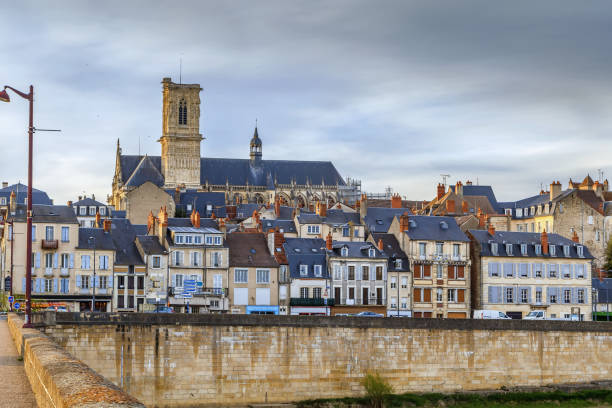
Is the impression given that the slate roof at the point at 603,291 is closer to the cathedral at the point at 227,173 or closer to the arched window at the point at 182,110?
the cathedral at the point at 227,173

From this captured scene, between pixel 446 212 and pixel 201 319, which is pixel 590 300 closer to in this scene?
pixel 446 212

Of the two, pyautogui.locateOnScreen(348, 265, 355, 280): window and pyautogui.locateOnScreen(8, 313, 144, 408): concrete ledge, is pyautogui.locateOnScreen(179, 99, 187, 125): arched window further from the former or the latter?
pyautogui.locateOnScreen(8, 313, 144, 408): concrete ledge

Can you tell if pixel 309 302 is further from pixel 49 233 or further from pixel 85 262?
pixel 49 233

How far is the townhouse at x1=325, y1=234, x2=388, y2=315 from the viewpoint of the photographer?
195 feet

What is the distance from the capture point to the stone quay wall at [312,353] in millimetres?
36000

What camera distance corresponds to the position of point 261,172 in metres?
136

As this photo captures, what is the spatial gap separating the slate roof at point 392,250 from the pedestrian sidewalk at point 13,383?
40163 millimetres

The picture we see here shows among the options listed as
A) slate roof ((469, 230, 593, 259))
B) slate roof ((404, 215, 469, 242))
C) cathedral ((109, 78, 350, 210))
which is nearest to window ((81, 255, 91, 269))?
slate roof ((404, 215, 469, 242))

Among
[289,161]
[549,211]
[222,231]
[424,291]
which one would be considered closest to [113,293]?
[222,231]

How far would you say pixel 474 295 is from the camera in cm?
6288

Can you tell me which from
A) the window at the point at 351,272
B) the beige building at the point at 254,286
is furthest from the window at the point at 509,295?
the beige building at the point at 254,286

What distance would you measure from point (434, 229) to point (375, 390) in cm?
2586

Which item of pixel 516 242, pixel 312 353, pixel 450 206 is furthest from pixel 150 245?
pixel 450 206

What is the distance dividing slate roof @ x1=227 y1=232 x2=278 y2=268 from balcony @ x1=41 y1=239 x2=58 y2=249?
9795mm
